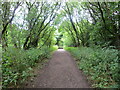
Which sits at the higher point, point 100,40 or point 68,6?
point 68,6

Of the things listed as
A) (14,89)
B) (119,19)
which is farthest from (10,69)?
(119,19)

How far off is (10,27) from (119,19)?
7.68m

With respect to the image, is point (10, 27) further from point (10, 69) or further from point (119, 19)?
point (119, 19)

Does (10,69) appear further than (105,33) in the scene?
No

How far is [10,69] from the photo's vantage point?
3373 mm

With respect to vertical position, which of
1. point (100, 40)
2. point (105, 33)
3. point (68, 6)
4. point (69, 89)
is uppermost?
point (68, 6)

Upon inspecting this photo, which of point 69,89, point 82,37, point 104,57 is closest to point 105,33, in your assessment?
point 104,57

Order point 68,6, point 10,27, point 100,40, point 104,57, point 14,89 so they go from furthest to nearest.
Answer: point 68,6
point 100,40
point 10,27
point 104,57
point 14,89

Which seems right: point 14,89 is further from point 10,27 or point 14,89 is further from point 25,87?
point 10,27

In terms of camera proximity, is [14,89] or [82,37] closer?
[14,89]

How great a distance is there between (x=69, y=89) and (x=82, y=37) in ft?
36.5

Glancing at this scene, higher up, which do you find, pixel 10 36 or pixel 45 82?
pixel 10 36

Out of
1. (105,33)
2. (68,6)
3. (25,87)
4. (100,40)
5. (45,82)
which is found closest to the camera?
(25,87)

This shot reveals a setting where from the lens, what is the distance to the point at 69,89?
3723mm
